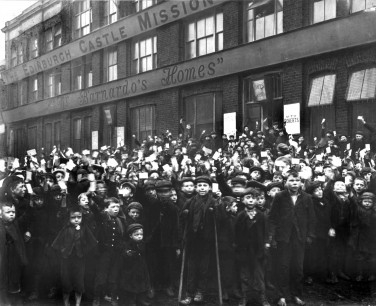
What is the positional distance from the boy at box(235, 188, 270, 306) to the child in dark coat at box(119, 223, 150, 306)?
3.87 feet

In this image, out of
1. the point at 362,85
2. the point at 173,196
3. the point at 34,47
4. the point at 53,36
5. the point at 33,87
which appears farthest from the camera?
the point at 362,85

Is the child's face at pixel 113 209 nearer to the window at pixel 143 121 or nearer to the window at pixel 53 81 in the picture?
the window at pixel 53 81

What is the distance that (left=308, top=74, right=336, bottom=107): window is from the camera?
1335 cm

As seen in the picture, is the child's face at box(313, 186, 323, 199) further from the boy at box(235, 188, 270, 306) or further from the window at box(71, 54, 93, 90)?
the window at box(71, 54, 93, 90)

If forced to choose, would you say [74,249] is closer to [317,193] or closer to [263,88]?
[317,193]

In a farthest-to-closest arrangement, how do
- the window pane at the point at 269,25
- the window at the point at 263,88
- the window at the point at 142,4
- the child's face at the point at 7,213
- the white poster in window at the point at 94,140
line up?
the window pane at the point at 269,25 < the window at the point at 263,88 < the window at the point at 142,4 < the white poster in window at the point at 94,140 < the child's face at the point at 7,213

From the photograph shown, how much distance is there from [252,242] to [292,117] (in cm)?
745

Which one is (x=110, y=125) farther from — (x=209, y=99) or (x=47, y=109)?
(x=209, y=99)

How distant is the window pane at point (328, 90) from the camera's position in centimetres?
1327

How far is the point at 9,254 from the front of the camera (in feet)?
19.0

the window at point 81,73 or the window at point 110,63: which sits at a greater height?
the window at point 110,63

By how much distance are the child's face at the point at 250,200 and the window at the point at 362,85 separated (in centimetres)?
624

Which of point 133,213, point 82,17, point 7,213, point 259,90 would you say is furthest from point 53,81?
point 259,90

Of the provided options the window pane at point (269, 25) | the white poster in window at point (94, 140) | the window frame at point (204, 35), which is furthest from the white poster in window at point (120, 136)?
the window pane at point (269, 25)
